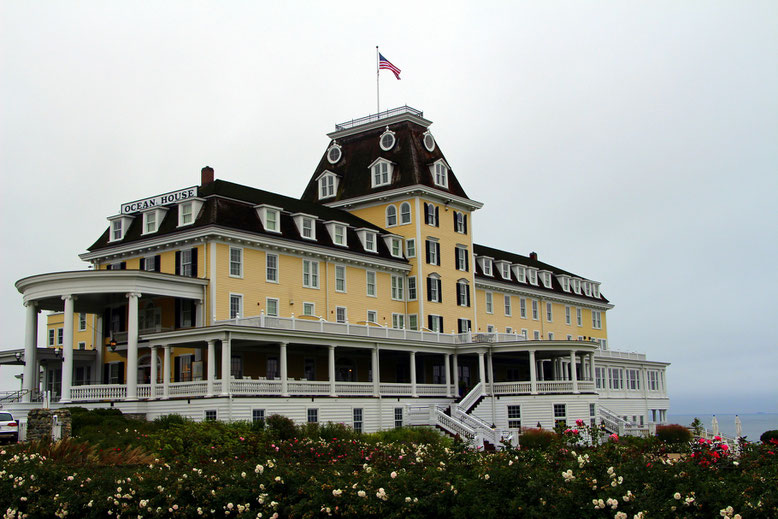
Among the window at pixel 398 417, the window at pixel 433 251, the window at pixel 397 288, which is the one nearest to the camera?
the window at pixel 398 417

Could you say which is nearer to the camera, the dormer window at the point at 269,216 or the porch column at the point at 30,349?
the porch column at the point at 30,349

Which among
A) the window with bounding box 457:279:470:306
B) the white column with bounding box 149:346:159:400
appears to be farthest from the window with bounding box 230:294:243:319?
the window with bounding box 457:279:470:306

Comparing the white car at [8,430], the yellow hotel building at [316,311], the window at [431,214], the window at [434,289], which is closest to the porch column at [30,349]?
the yellow hotel building at [316,311]

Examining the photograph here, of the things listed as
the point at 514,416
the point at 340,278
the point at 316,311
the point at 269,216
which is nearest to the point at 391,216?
the point at 340,278

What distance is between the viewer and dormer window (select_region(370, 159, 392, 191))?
60.3 metres

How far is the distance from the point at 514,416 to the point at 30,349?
27629mm

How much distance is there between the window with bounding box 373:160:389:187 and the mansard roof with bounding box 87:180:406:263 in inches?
163

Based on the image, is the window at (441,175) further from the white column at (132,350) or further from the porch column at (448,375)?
the white column at (132,350)

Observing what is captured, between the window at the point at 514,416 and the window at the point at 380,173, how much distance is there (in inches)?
731

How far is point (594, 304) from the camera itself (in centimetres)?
8575

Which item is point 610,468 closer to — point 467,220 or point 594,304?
point 467,220

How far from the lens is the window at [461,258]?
6225cm

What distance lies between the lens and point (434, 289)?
59250 millimetres

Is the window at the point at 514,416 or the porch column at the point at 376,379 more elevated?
the porch column at the point at 376,379
